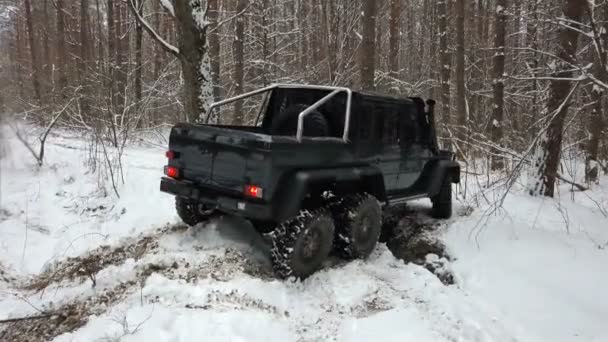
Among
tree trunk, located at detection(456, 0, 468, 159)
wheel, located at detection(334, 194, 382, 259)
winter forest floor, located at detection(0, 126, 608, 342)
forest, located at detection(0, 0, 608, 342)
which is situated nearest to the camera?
forest, located at detection(0, 0, 608, 342)

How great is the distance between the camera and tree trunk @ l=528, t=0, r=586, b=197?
7.06m

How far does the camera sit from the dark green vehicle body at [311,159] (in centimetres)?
460

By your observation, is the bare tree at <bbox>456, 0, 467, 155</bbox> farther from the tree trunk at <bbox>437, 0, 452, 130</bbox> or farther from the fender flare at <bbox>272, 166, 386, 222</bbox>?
the fender flare at <bbox>272, 166, 386, 222</bbox>

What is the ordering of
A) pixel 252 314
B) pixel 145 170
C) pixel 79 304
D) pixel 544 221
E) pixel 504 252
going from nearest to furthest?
pixel 252 314 < pixel 79 304 < pixel 504 252 < pixel 544 221 < pixel 145 170

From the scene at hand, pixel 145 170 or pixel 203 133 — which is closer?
pixel 203 133

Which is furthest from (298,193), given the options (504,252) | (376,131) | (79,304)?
(504,252)

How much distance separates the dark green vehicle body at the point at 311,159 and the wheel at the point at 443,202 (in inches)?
5.5

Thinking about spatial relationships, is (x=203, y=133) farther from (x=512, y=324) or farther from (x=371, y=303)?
(x=512, y=324)

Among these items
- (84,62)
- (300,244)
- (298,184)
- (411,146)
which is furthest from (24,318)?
(84,62)

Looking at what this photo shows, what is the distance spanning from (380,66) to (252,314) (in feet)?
66.9

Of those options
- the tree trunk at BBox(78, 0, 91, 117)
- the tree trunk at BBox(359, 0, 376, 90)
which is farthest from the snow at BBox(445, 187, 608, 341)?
the tree trunk at BBox(78, 0, 91, 117)

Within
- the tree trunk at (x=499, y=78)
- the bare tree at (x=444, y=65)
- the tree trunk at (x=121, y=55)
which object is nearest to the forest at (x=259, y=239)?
the tree trunk at (x=499, y=78)

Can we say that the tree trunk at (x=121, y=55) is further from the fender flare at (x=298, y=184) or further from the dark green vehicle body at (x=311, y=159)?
the fender flare at (x=298, y=184)

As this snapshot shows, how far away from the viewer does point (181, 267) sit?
4.71 metres
